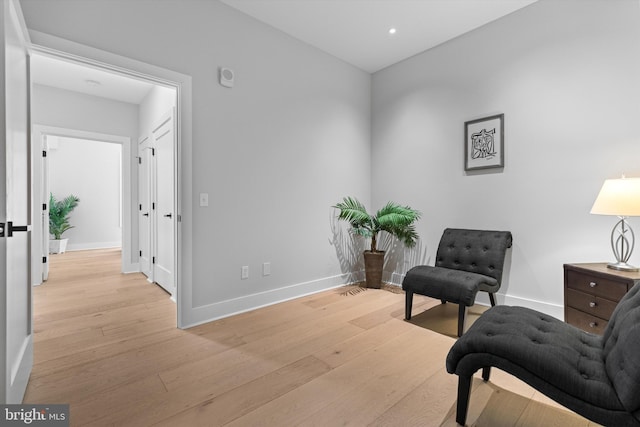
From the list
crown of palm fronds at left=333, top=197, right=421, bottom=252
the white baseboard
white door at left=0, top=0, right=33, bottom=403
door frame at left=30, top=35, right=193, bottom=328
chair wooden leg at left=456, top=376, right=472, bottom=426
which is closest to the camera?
white door at left=0, top=0, right=33, bottom=403

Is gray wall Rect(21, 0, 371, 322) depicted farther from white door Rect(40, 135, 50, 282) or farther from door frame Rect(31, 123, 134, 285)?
white door Rect(40, 135, 50, 282)

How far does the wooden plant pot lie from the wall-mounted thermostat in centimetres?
244

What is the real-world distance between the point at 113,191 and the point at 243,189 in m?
6.38

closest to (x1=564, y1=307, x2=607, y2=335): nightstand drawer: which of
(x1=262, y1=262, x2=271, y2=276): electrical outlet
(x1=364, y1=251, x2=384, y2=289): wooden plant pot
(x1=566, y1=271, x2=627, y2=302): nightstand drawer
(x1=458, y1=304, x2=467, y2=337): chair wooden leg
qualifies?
(x1=566, y1=271, x2=627, y2=302): nightstand drawer

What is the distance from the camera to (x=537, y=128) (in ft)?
9.00

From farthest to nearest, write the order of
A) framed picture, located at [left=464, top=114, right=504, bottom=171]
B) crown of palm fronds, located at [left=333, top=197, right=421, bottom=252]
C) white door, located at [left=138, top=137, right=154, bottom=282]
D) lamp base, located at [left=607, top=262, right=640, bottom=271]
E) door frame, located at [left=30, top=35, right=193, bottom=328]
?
white door, located at [left=138, top=137, right=154, bottom=282]
crown of palm fronds, located at [left=333, top=197, right=421, bottom=252]
framed picture, located at [left=464, top=114, right=504, bottom=171]
door frame, located at [left=30, top=35, right=193, bottom=328]
lamp base, located at [left=607, top=262, right=640, bottom=271]

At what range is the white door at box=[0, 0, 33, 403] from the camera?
1275 millimetres

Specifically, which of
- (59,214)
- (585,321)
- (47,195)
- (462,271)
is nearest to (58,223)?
(59,214)

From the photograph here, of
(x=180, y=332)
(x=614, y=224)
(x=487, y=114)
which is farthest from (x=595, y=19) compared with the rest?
(x=180, y=332)

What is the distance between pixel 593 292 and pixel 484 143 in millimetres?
1641

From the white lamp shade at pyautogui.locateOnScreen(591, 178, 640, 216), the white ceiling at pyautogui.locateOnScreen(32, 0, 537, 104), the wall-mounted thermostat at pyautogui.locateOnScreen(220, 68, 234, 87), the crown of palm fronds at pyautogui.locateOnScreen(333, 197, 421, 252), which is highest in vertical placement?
the white ceiling at pyautogui.locateOnScreen(32, 0, 537, 104)

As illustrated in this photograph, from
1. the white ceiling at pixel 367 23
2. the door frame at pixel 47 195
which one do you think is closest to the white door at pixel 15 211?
the white ceiling at pixel 367 23

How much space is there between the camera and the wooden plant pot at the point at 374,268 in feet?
12.1

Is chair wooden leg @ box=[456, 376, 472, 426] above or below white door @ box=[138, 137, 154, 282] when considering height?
below
